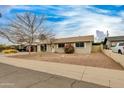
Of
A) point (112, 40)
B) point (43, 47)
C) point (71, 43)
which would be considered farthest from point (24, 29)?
point (112, 40)

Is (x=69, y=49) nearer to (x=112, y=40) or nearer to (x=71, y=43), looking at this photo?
(x=71, y=43)

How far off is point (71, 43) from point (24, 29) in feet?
30.5

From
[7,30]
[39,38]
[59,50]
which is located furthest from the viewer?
[59,50]

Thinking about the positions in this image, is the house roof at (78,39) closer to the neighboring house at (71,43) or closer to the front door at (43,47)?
the neighboring house at (71,43)

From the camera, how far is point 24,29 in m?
27.3

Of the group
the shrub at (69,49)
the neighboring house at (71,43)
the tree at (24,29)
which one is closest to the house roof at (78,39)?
the neighboring house at (71,43)

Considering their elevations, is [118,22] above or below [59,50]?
above

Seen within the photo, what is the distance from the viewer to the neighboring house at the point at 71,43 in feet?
102

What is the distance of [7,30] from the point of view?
1042 inches

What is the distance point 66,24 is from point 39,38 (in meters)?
11.8

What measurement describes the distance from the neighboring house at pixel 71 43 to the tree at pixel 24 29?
3845 mm
